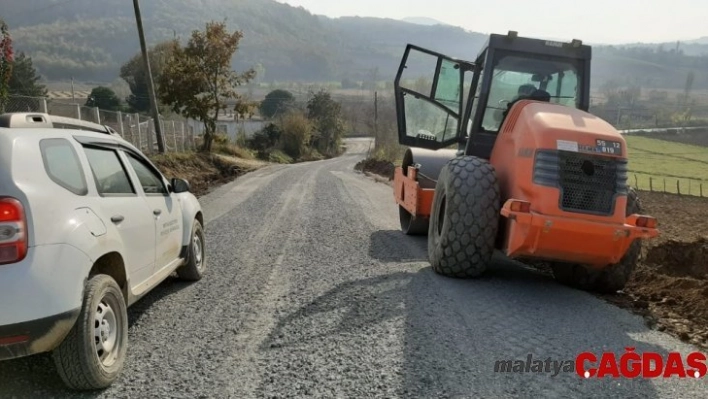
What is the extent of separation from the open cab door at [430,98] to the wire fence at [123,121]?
11619 mm

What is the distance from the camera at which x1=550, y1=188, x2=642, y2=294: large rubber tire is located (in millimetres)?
5988

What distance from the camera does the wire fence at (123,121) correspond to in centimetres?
1583

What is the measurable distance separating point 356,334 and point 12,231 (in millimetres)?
2636

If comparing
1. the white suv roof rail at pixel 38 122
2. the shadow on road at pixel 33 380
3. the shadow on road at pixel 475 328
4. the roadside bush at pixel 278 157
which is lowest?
the roadside bush at pixel 278 157

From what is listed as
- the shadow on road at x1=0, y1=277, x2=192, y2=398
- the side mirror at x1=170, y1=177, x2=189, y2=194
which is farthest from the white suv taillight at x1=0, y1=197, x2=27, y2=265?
the side mirror at x1=170, y1=177, x2=189, y2=194

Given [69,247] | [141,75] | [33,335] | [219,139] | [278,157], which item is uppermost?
[141,75]

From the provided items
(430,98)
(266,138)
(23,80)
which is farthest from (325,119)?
(430,98)

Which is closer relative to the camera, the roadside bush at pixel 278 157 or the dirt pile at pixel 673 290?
the dirt pile at pixel 673 290

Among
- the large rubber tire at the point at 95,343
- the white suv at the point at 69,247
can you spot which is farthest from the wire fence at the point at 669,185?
the large rubber tire at the point at 95,343

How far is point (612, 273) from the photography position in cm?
600

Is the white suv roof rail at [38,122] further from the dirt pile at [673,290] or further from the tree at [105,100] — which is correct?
the tree at [105,100]

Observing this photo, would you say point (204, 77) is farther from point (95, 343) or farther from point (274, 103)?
point (274, 103)

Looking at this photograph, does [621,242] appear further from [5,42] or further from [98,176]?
[5,42]

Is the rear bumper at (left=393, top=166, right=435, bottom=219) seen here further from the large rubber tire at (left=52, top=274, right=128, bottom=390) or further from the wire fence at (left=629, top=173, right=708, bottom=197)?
Answer: the wire fence at (left=629, top=173, right=708, bottom=197)
